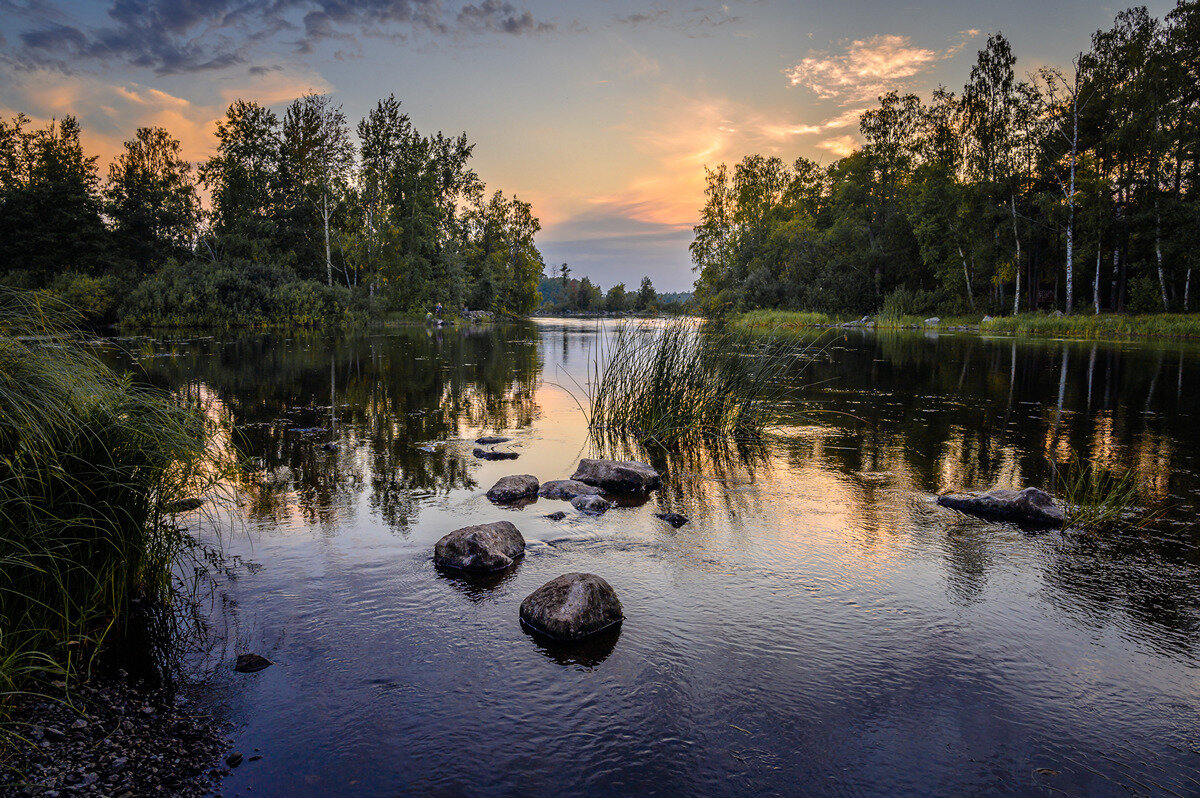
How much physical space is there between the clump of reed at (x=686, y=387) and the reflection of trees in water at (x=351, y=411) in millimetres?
2002

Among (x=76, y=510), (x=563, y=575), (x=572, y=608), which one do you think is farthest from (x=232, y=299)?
(x=572, y=608)

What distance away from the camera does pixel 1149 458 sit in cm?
910

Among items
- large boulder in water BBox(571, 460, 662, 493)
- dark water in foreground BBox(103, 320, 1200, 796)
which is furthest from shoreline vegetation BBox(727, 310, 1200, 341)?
dark water in foreground BBox(103, 320, 1200, 796)

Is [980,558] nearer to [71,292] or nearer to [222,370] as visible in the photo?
[222,370]

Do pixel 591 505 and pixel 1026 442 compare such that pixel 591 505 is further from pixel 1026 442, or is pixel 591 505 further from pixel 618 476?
pixel 1026 442

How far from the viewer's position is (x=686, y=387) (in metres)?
10.5

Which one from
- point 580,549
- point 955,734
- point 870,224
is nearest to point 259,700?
point 580,549

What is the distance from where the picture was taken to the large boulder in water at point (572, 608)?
13.7ft

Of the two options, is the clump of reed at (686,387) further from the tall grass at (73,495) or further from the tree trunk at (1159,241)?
the tree trunk at (1159,241)

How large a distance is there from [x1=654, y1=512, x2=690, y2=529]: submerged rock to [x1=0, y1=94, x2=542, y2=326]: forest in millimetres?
36601

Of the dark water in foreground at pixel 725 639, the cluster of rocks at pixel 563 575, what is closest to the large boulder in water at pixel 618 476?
the cluster of rocks at pixel 563 575

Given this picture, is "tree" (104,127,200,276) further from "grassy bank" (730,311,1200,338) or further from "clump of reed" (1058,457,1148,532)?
"clump of reed" (1058,457,1148,532)

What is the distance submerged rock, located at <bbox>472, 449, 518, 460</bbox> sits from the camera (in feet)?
29.8

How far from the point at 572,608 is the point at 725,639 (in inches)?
40.2
